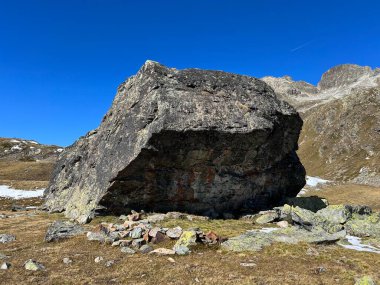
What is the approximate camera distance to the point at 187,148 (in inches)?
1361

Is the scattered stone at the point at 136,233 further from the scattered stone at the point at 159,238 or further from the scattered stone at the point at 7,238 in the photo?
the scattered stone at the point at 7,238

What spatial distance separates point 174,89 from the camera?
3600 cm

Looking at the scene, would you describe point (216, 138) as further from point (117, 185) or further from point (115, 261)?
point (115, 261)

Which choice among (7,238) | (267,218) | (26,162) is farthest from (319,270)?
(26,162)

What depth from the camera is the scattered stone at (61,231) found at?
2644 cm

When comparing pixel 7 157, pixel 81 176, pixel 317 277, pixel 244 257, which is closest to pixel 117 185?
pixel 81 176

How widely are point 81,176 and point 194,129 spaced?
16.4m

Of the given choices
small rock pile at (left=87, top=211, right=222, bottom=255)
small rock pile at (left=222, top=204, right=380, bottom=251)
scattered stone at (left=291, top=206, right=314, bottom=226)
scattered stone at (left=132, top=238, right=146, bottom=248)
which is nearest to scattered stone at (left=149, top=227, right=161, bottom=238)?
small rock pile at (left=87, top=211, right=222, bottom=255)

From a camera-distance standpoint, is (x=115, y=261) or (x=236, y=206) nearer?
(x=115, y=261)

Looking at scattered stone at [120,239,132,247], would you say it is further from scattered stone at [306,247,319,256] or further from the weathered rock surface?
scattered stone at [306,247,319,256]

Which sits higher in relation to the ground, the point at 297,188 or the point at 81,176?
the point at 81,176

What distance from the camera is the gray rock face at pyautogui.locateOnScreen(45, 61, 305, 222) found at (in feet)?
112

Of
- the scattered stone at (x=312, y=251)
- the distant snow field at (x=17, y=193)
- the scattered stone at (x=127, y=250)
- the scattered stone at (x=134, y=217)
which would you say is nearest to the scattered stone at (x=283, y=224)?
the scattered stone at (x=312, y=251)

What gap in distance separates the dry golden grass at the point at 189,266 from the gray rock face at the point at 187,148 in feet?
32.6
